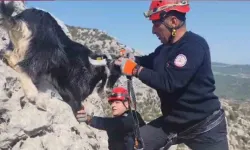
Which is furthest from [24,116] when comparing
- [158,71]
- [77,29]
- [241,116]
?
[77,29]

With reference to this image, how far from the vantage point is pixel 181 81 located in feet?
14.6

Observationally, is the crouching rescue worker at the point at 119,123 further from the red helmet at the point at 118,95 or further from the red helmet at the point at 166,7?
the red helmet at the point at 166,7

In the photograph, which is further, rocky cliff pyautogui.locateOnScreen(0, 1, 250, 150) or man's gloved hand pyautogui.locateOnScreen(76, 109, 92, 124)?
man's gloved hand pyautogui.locateOnScreen(76, 109, 92, 124)

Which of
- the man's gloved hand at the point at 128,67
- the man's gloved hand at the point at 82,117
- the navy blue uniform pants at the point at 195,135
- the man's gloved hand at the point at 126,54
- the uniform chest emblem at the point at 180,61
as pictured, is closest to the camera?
the uniform chest emblem at the point at 180,61

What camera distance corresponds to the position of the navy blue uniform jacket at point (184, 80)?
443 cm

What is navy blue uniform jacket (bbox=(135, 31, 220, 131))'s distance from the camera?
443 centimetres

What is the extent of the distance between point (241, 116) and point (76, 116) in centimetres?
3374

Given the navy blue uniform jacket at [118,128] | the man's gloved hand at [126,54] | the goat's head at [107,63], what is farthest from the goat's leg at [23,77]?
the navy blue uniform jacket at [118,128]

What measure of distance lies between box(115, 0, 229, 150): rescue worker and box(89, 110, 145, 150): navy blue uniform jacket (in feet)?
3.31

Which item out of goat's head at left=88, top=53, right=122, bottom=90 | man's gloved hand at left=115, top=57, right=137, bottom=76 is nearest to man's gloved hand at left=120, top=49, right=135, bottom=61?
goat's head at left=88, top=53, right=122, bottom=90

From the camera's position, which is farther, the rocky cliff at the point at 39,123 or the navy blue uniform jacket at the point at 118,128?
the navy blue uniform jacket at the point at 118,128

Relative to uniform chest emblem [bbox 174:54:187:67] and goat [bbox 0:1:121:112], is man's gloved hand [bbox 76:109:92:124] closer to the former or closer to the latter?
goat [bbox 0:1:121:112]

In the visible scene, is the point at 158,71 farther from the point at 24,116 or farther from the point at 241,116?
the point at 241,116

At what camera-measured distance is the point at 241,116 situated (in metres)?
37.2
